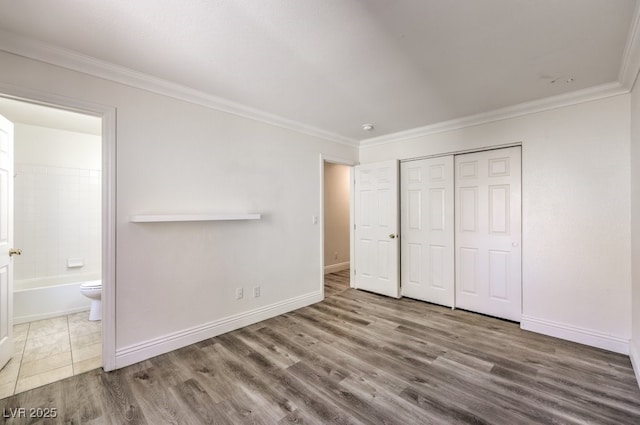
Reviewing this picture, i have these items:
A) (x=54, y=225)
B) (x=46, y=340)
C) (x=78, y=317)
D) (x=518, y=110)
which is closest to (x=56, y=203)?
(x=54, y=225)

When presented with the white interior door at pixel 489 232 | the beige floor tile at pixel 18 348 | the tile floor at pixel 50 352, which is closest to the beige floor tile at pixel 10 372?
the tile floor at pixel 50 352

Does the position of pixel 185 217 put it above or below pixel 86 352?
above

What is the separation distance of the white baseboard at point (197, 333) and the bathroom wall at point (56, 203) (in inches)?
92.7

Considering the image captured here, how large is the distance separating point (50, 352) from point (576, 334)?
4988 millimetres

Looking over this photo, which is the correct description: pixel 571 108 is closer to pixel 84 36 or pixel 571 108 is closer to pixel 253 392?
pixel 253 392

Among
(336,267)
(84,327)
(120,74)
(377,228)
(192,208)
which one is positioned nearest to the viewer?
(120,74)

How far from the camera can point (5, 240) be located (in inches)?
90.7

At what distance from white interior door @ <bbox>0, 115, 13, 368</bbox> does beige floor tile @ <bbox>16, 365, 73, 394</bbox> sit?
0.38 meters

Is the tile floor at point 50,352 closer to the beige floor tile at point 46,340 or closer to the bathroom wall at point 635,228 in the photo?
the beige floor tile at point 46,340

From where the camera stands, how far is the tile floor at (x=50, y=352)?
7.04 feet

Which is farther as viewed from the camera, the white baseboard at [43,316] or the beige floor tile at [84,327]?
the white baseboard at [43,316]

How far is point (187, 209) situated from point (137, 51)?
132cm

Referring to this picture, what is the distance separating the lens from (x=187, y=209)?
2.68 m

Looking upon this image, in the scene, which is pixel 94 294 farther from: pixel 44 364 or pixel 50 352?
pixel 44 364
